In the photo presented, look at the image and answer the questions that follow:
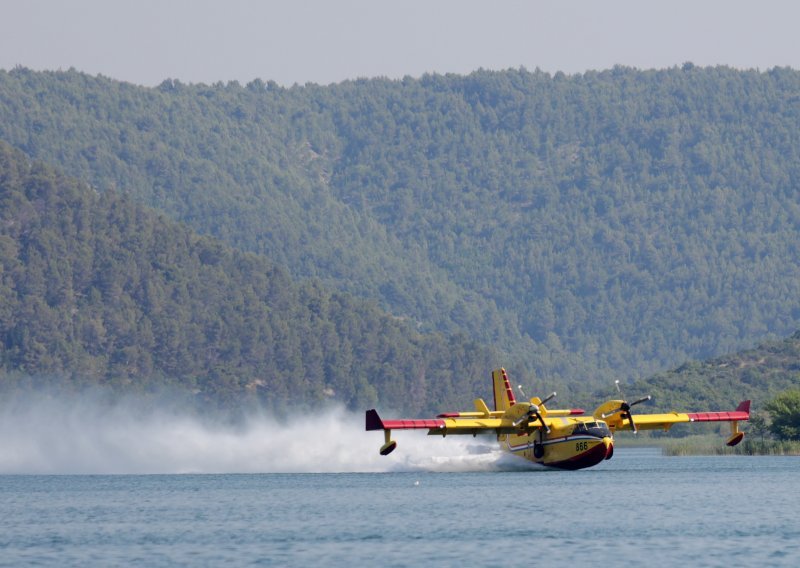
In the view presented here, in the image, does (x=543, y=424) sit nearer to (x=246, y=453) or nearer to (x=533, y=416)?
(x=533, y=416)

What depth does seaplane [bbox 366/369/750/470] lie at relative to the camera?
8900 centimetres

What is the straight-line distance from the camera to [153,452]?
354 ft

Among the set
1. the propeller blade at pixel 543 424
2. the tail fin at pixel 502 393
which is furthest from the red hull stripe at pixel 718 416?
the tail fin at pixel 502 393

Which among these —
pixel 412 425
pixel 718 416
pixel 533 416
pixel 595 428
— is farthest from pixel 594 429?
pixel 718 416

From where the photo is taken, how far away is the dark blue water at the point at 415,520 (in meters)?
53.2

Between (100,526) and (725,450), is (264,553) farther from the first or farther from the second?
(725,450)

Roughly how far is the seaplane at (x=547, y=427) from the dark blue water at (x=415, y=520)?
1526 millimetres

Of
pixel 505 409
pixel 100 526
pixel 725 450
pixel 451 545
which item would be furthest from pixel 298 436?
pixel 451 545

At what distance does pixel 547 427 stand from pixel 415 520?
28.3m

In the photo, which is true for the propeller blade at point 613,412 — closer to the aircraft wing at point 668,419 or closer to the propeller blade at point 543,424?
the aircraft wing at point 668,419

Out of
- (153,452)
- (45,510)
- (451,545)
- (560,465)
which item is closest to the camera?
(451,545)

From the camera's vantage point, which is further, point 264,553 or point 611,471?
point 611,471

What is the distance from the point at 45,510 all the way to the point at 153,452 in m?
34.7

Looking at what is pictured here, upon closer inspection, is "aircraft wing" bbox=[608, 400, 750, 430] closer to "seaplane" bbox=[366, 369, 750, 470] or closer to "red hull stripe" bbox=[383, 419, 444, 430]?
"seaplane" bbox=[366, 369, 750, 470]
